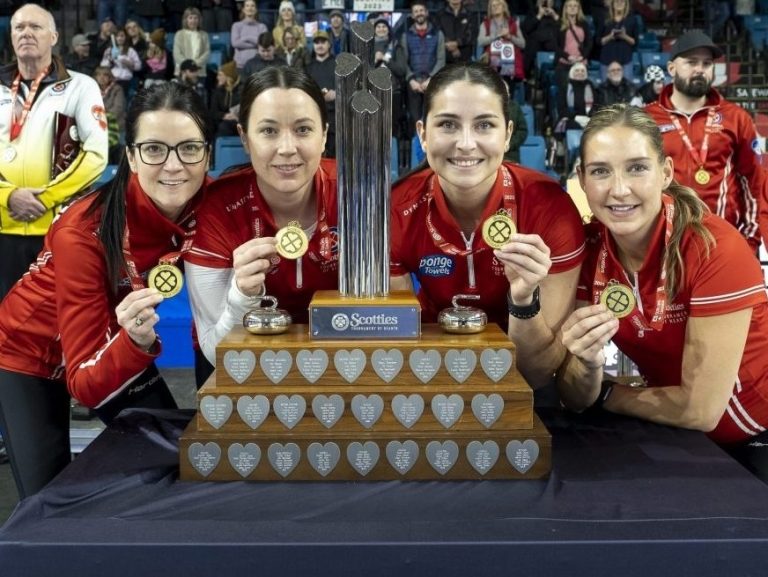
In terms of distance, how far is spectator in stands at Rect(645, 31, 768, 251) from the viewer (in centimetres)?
380

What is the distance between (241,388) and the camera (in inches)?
57.6

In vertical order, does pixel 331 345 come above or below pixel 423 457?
above

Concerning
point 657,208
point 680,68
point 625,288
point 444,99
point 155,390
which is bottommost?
point 155,390

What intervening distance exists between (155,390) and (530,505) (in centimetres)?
115

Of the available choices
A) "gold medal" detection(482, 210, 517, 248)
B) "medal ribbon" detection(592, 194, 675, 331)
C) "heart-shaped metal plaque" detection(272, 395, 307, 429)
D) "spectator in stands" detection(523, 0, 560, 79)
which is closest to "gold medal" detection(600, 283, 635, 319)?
"medal ribbon" detection(592, 194, 675, 331)

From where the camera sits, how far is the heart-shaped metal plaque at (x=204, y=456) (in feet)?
4.82

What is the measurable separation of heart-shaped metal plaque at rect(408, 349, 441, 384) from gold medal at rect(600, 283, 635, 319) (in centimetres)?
36

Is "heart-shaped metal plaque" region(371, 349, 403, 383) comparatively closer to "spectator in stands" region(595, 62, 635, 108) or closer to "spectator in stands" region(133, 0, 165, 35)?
"spectator in stands" region(595, 62, 635, 108)

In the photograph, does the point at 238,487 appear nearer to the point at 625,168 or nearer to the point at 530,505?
the point at 530,505

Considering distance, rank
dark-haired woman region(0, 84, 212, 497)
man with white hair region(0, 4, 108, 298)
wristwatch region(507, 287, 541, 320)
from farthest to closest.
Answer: man with white hair region(0, 4, 108, 298) < dark-haired woman region(0, 84, 212, 497) < wristwatch region(507, 287, 541, 320)

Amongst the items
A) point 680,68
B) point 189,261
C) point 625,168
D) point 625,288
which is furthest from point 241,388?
point 680,68

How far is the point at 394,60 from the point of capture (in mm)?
7949

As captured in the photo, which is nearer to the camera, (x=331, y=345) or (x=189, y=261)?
(x=331, y=345)

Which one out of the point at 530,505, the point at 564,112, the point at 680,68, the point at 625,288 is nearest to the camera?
the point at 530,505
